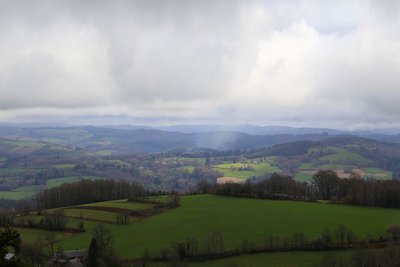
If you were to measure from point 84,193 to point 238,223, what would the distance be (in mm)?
65007

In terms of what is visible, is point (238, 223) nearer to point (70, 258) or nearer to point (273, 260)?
point (273, 260)

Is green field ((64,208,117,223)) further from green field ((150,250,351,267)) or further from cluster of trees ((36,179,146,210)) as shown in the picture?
green field ((150,250,351,267))

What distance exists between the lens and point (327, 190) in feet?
421

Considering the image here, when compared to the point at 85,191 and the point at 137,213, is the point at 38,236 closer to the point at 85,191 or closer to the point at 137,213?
the point at 137,213

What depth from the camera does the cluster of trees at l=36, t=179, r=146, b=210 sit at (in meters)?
130

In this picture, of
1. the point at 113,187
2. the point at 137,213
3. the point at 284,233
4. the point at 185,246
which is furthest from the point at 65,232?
the point at 113,187

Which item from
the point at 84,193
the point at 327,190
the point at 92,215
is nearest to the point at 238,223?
the point at 92,215

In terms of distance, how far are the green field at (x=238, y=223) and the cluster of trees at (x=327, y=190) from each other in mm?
6157

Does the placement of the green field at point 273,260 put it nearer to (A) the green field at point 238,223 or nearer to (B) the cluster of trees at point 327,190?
(A) the green field at point 238,223

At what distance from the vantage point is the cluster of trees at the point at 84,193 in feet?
428

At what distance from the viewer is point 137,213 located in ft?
324

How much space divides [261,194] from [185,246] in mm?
56131

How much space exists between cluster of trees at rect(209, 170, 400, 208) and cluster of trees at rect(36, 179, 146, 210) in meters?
24.1

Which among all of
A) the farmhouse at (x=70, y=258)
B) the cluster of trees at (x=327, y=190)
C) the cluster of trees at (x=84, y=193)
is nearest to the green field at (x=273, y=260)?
the farmhouse at (x=70, y=258)
